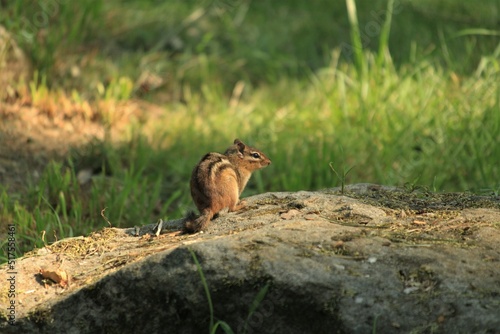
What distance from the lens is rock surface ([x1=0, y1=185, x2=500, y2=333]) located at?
2832mm

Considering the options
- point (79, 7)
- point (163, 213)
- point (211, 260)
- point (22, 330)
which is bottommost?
point (163, 213)

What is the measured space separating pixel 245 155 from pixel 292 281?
1818mm

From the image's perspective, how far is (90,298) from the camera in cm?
313

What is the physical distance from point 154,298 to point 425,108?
390 centimetres

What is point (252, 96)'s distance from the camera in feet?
25.8

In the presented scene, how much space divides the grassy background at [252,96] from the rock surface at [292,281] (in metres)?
1.22

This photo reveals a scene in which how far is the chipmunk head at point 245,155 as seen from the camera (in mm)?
4609

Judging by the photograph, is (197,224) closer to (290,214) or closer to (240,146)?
(290,214)

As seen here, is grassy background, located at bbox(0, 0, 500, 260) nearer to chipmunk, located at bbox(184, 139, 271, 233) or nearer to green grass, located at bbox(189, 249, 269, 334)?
chipmunk, located at bbox(184, 139, 271, 233)

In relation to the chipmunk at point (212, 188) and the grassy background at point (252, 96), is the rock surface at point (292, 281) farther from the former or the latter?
the grassy background at point (252, 96)

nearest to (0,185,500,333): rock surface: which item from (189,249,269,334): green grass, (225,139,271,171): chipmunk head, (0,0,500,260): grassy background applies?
(189,249,269,334): green grass

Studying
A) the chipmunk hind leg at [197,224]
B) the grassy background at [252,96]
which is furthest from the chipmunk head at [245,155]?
the chipmunk hind leg at [197,224]

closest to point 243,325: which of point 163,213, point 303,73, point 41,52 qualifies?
point 163,213

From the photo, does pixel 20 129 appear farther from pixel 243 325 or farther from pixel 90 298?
pixel 243 325
